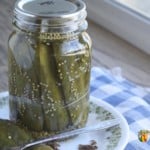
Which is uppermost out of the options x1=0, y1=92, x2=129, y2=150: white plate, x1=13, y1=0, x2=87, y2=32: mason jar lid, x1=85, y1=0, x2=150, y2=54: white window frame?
x1=13, y1=0, x2=87, y2=32: mason jar lid

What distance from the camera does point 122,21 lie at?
112 cm

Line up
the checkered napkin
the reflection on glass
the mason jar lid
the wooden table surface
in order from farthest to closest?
the reflection on glass, the wooden table surface, the checkered napkin, the mason jar lid

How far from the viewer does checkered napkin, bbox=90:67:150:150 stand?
68 centimetres

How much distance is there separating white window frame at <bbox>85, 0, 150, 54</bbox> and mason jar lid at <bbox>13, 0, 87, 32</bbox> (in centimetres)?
52

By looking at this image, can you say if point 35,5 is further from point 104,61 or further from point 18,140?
point 104,61

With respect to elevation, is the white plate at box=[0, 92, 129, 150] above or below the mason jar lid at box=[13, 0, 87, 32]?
below

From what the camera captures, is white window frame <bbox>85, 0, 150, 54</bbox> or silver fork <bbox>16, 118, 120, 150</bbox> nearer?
silver fork <bbox>16, 118, 120, 150</bbox>

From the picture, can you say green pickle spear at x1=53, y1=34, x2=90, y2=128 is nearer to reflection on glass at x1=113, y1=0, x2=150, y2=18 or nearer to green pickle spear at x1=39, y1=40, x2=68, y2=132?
green pickle spear at x1=39, y1=40, x2=68, y2=132

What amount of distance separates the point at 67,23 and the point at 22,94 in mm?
103

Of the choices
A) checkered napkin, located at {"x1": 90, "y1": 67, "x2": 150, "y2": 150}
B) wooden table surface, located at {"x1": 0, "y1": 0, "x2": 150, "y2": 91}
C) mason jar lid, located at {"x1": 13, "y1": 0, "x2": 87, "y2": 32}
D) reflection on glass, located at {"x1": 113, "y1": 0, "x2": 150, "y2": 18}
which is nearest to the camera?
mason jar lid, located at {"x1": 13, "y1": 0, "x2": 87, "y2": 32}

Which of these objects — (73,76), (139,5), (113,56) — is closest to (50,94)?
(73,76)

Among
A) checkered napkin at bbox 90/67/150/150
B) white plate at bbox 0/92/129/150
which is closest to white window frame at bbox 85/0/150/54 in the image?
checkered napkin at bbox 90/67/150/150

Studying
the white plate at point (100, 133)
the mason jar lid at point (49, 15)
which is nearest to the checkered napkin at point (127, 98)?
the white plate at point (100, 133)

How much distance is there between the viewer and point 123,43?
1.09m
